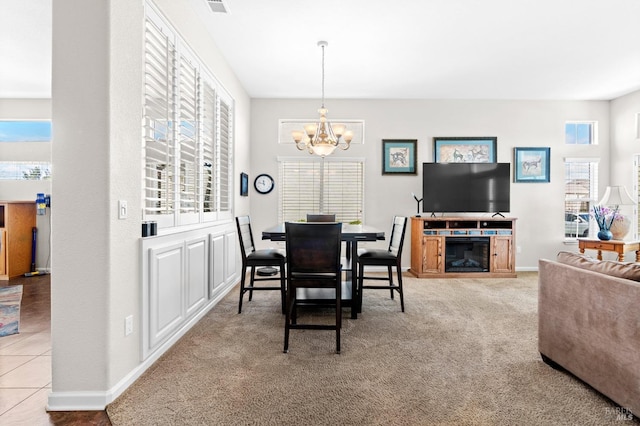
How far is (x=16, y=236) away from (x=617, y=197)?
9110 millimetres

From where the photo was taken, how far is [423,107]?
18.7 feet

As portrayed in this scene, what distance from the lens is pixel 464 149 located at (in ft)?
18.6

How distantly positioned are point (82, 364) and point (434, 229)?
180 inches

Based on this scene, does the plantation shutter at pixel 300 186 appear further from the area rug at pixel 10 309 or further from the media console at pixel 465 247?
the area rug at pixel 10 309

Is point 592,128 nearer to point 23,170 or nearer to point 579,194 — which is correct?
point 579,194

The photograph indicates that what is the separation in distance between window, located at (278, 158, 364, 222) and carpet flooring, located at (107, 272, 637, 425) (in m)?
2.56

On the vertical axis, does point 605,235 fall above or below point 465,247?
above

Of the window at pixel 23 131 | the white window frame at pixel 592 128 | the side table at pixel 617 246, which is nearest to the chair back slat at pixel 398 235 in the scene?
the side table at pixel 617 246

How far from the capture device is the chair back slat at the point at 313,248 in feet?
8.31

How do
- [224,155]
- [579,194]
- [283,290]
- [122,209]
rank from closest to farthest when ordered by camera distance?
1. [122,209]
2. [283,290]
3. [224,155]
4. [579,194]

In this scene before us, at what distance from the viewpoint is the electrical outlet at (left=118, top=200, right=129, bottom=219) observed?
194 cm

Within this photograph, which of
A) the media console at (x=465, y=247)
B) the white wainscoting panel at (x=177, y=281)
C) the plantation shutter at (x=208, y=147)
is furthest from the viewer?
the media console at (x=465, y=247)

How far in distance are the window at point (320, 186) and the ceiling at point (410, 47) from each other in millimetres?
1156

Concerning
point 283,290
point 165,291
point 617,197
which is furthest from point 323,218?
point 617,197
